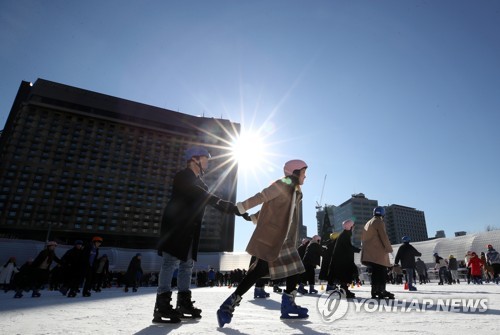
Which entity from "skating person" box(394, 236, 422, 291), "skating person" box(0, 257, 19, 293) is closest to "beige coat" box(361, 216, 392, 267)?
"skating person" box(394, 236, 422, 291)

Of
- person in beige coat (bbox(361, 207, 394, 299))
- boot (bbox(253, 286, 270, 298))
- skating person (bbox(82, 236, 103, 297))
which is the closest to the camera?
person in beige coat (bbox(361, 207, 394, 299))

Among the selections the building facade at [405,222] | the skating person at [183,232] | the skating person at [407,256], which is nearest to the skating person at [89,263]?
the skating person at [183,232]

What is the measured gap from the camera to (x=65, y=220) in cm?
6950

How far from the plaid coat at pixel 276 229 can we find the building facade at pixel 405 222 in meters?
169

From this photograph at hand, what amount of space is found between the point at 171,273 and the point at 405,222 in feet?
592

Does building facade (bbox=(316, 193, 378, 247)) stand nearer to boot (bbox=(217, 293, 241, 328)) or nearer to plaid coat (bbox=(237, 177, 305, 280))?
plaid coat (bbox=(237, 177, 305, 280))

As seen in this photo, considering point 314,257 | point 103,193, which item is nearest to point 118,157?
point 103,193

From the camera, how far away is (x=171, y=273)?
3.20m

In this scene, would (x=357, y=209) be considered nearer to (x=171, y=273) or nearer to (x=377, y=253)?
(x=377, y=253)

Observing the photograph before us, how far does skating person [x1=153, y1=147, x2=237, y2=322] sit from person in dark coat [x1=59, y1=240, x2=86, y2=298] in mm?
5910

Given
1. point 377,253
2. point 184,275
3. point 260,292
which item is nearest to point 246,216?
point 184,275

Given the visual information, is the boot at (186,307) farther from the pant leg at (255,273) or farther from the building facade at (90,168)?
the building facade at (90,168)

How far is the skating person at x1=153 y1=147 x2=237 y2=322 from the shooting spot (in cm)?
312

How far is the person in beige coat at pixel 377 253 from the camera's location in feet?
18.9
